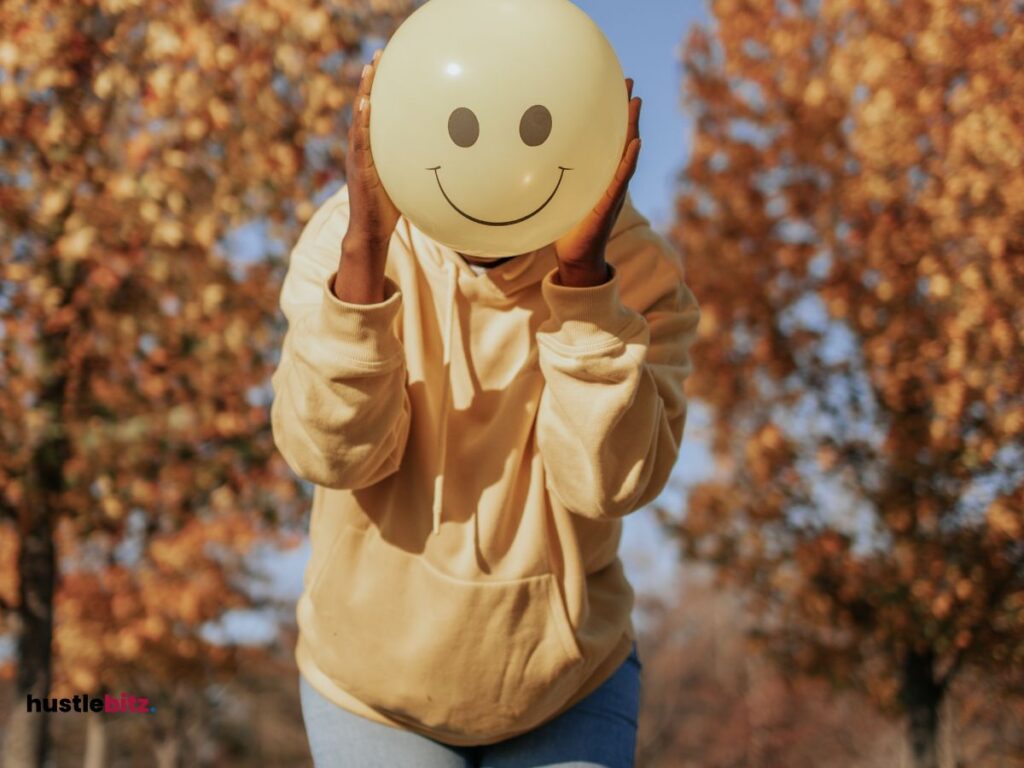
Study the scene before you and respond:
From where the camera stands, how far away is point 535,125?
1.59 metres

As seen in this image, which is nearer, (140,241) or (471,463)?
(471,463)

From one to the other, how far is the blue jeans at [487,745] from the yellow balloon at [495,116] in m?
0.90

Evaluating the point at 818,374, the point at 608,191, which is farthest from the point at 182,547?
the point at 608,191

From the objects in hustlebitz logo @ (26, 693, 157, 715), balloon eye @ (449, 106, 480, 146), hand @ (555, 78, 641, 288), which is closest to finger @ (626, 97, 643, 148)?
hand @ (555, 78, 641, 288)

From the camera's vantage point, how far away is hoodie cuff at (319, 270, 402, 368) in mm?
1716

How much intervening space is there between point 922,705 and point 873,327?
2859 millimetres

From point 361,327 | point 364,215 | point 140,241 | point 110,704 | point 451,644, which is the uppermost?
point 364,215

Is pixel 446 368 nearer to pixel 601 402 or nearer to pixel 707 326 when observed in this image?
pixel 601 402

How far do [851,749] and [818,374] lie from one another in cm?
1525

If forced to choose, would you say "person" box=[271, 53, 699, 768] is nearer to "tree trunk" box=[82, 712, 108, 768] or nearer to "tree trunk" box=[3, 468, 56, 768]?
"tree trunk" box=[3, 468, 56, 768]

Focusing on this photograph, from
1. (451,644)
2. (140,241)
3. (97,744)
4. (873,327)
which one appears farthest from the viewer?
(97,744)

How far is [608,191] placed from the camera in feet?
5.61

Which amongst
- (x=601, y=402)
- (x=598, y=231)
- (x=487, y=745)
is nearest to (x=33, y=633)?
(x=487, y=745)

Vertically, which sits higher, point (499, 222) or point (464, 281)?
point (499, 222)
